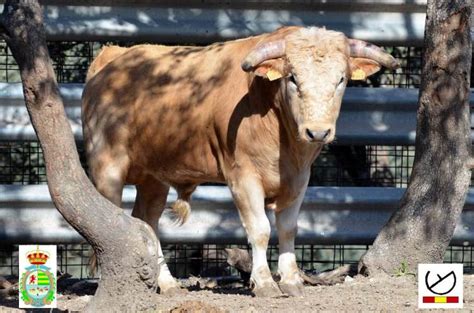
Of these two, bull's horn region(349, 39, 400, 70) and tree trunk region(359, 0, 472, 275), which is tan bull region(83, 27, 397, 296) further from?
tree trunk region(359, 0, 472, 275)

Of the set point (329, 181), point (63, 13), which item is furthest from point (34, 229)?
point (329, 181)

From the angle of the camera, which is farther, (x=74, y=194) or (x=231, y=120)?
(x=231, y=120)

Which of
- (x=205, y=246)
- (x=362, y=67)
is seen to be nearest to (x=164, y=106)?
(x=362, y=67)

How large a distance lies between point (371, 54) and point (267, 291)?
5.65 feet

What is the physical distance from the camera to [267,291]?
8703 mm

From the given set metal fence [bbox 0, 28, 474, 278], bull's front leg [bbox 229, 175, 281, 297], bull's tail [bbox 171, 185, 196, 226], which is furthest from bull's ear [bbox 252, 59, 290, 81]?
metal fence [bbox 0, 28, 474, 278]

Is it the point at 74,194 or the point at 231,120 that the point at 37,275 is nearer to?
the point at 74,194

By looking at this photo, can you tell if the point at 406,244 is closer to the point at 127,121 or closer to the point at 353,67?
the point at 353,67

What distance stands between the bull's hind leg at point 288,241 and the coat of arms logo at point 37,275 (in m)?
2.08

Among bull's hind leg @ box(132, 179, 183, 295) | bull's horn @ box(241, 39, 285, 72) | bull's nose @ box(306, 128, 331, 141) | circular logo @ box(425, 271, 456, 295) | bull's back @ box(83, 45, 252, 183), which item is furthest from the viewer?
bull's hind leg @ box(132, 179, 183, 295)

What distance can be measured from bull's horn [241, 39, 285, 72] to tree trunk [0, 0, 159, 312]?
4.90ft

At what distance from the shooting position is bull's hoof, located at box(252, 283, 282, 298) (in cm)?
868

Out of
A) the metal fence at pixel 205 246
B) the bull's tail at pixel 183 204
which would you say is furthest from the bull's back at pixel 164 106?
the metal fence at pixel 205 246

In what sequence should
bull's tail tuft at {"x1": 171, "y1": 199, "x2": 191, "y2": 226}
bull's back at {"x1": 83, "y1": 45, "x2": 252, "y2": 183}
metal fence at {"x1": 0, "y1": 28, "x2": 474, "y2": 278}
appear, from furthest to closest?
1. metal fence at {"x1": 0, "y1": 28, "x2": 474, "y2": 278}
2. bull's tail tuft at {"x1": 171, "y1": 199, "x2": 191, "y2": 226}
3. bull's back at {"x1": 83, "y1": 45, "x2": 252, "y2": 183}
